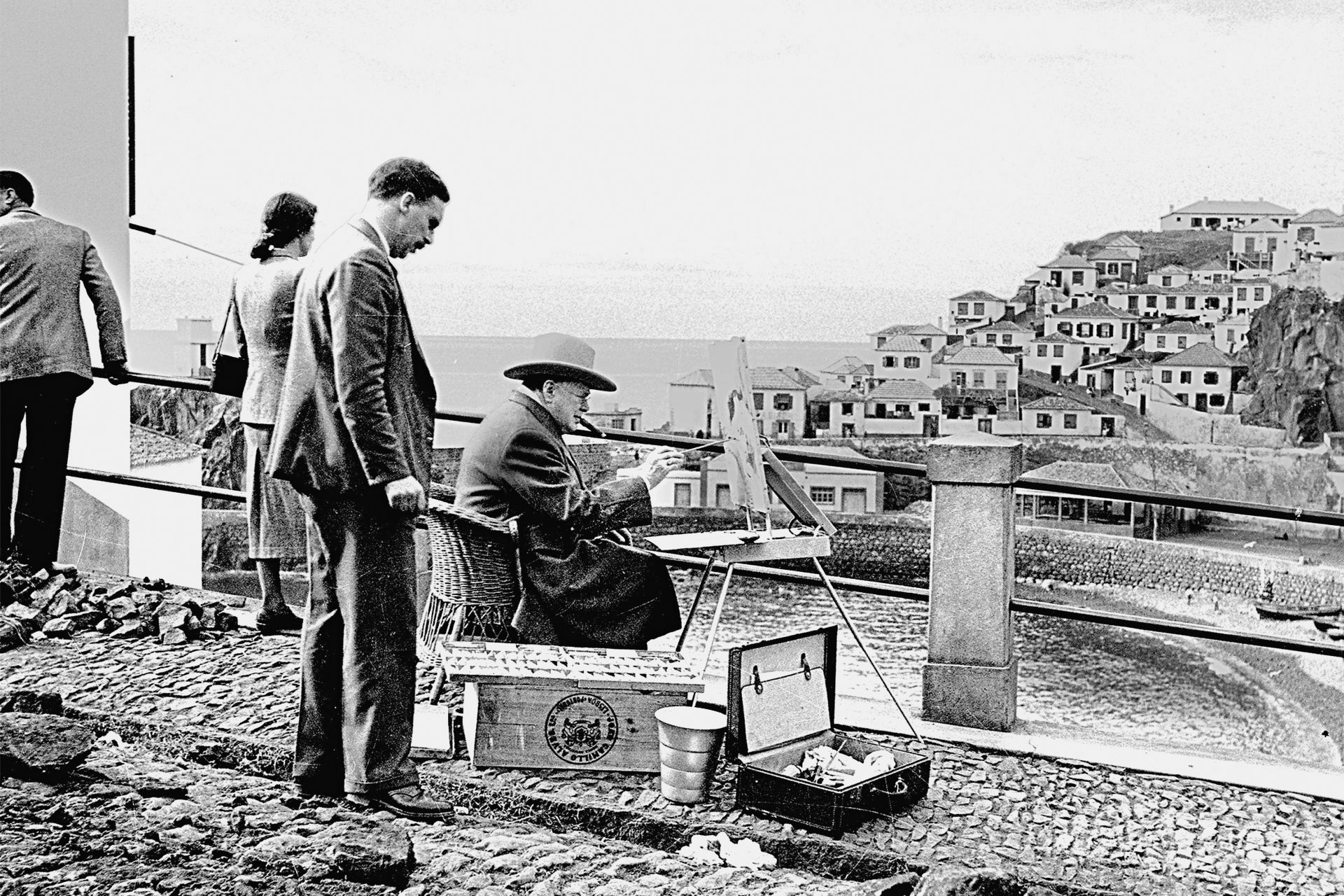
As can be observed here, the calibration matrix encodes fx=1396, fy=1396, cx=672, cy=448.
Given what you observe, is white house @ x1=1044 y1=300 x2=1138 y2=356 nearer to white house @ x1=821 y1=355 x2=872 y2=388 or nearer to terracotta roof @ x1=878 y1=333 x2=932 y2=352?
terracotta roof @ x1=878 y1=333 x2=932 y2=352

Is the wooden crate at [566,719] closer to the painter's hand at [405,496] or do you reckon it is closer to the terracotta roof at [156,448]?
the painter's hand at [405,496]

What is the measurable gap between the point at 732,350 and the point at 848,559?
50.9 meters

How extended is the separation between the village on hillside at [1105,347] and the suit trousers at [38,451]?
59530 millimetres

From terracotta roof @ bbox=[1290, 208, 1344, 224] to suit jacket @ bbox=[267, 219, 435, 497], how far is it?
7775 centimetres

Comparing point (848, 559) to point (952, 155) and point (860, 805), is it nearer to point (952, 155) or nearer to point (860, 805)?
point (952, 155)

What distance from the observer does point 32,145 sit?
7.14m

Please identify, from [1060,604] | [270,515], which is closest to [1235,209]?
[1060,604]

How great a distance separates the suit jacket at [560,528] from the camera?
13.4 feet

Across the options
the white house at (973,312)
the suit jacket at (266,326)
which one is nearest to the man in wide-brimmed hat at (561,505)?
the suit jacket at (266,326)

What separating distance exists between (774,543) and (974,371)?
2799 inches

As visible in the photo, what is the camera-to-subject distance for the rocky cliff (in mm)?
70125

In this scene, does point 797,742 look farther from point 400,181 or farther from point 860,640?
point 400,181

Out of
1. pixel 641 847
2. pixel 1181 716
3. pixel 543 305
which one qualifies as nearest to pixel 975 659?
pixel 641 847

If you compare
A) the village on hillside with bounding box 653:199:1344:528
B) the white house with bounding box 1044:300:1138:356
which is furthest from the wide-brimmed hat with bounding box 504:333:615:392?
the white house with bounding box 1044:300:1138:356
